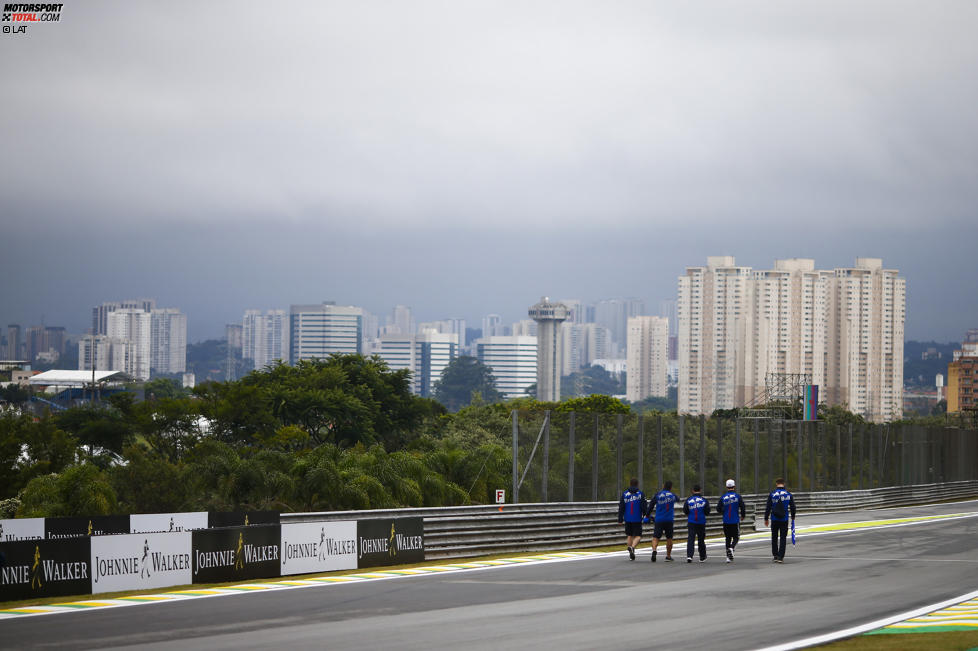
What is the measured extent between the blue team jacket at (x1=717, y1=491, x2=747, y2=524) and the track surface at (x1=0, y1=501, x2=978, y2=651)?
976mm

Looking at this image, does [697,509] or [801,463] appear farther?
[801,463]

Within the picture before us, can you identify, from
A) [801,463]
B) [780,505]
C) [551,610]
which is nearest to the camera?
[551,610]

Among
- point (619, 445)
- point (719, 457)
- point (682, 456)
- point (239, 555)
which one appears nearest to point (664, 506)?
point (619, 445)

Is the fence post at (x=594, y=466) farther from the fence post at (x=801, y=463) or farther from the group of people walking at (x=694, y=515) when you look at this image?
the fence post at (x=801, y=463)

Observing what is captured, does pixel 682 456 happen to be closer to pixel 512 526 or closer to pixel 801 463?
pixel 512 526

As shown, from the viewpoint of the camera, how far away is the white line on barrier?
485 inches

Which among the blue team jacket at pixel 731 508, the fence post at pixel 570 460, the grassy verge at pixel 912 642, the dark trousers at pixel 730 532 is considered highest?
the fence post at pixel 570 460

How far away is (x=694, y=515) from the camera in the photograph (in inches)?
890

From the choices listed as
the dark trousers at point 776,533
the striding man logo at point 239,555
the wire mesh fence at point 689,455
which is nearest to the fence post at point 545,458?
the wire mesh fence at point 689,455

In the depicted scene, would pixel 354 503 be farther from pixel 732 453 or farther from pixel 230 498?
pixel 732 453

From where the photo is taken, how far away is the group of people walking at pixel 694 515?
74.1ft

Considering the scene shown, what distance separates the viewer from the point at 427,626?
13.6 meters

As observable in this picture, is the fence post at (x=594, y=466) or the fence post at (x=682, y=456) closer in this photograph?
the fence post at (x=594, y=466)

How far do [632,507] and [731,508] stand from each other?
202cm
